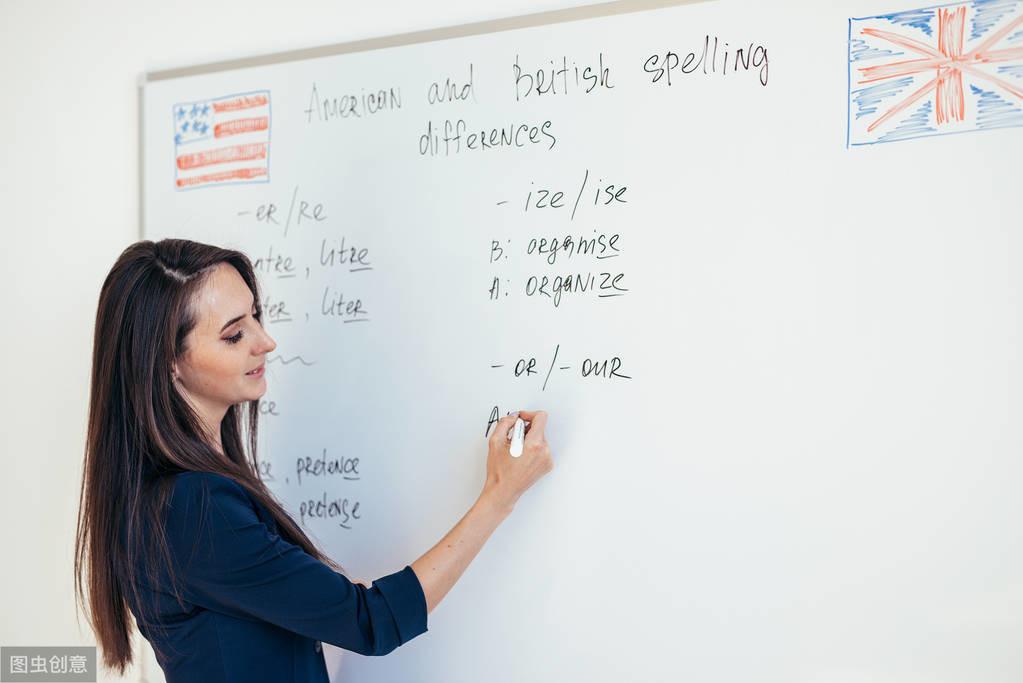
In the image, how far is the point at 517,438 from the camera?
120 centimetres

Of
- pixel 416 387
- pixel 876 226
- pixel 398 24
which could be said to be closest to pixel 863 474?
pixel 876 226

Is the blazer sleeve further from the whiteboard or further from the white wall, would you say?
the white wall

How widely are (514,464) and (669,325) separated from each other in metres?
0.30

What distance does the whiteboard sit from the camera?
1.08 m

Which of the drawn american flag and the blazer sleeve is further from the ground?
the drawn american flag

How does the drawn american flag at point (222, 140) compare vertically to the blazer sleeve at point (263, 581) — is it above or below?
above

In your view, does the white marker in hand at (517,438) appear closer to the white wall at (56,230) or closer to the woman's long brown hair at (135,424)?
Answer: the woman's long brown hair at (135,424)

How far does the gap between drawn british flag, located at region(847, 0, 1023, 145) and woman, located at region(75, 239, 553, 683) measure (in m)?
0.62

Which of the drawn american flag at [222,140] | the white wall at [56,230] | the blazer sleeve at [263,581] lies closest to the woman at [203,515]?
the blazer sleeve at [263,581]

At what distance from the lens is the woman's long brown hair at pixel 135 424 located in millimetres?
1119

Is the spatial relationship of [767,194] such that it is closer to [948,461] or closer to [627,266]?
[627,266]

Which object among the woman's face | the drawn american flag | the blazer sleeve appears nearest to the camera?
the blazer sleeve

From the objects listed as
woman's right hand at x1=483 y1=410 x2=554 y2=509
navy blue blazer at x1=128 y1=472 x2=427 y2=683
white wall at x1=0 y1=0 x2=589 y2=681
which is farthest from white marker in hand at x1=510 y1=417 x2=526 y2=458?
white wall at x1=0 y1=0 x2=589 y2=681

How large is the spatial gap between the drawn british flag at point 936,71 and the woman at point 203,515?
622mm
